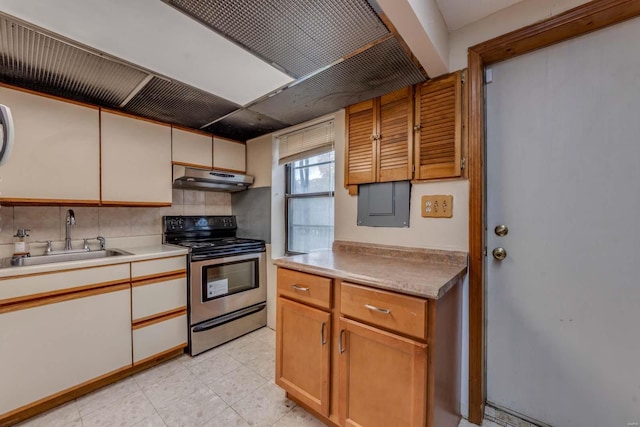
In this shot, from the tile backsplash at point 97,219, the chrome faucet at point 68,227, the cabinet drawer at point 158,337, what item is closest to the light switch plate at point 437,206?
the cabinet drawer at point 158,337

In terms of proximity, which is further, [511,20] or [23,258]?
[23,258]

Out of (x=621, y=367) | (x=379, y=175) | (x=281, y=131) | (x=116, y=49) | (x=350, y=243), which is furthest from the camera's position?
(x=281, y=131)

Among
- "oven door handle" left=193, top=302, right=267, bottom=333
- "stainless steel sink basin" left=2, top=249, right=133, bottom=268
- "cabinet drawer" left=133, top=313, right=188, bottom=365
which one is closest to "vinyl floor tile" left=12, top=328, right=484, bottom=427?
"cabinet drawer" left=133, top=313, right=188, bottom=365

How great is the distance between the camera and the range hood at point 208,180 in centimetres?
234

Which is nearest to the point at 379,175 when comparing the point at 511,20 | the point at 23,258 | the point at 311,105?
the point at 311,105

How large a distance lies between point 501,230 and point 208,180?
2.35m

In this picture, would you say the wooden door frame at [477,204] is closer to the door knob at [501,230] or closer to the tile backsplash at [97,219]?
the door knob at [501,230]

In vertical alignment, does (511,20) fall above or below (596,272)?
above

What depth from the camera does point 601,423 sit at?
1.28m

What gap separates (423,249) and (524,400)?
0.96 m

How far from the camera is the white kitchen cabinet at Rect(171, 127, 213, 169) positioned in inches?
94.7

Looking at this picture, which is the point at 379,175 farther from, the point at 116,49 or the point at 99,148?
the point at 99,148

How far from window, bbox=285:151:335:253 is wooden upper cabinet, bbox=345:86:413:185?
437mm

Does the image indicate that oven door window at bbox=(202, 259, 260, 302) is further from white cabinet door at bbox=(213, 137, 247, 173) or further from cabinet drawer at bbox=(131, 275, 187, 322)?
white cabinet door at bbox=(213, 137, 247, 173)
